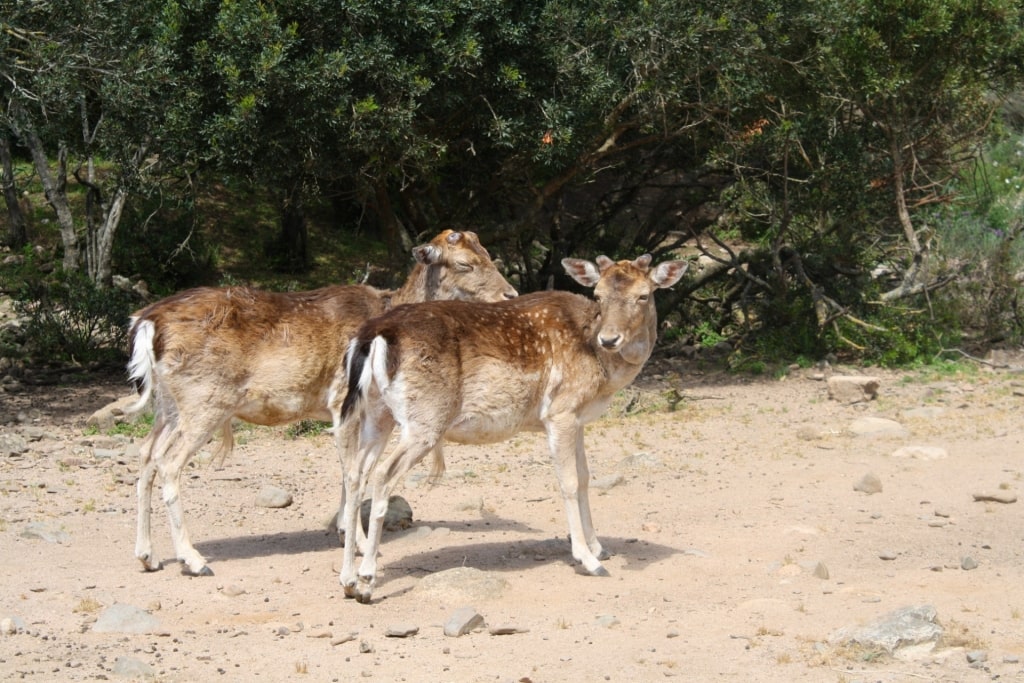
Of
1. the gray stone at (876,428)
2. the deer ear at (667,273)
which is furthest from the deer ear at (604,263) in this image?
the gray stone at (876,428)

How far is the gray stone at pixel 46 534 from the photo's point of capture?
961 cm

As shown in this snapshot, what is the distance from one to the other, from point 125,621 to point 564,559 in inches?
123

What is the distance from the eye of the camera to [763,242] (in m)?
19.2

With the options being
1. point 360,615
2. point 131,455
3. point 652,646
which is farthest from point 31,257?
point 652,646

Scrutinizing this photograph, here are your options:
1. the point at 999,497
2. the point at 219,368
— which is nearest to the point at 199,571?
the point at 219,368

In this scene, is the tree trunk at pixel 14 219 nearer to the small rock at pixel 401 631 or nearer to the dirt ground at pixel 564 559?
the dirt ground at pixel 564 559

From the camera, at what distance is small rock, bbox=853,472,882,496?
10902mm

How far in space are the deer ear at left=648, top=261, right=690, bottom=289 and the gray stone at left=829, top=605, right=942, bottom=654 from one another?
3100 mm

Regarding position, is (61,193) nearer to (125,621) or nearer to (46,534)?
(46,534)

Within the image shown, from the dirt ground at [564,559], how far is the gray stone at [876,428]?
0.09 meters

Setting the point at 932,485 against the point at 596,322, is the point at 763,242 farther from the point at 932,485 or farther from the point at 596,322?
the point at 596,322

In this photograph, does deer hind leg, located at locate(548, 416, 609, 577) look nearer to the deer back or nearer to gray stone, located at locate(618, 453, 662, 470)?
the deer back

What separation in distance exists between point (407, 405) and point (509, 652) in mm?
1874

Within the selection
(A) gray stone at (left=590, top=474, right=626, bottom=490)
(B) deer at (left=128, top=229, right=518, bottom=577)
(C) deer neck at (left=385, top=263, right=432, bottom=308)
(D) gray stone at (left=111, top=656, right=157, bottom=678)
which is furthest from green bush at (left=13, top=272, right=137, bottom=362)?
(D) gray stone at (left=111, top=656, right=157, bottom=678)
